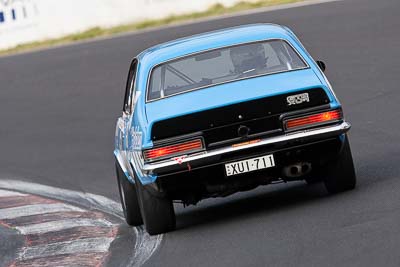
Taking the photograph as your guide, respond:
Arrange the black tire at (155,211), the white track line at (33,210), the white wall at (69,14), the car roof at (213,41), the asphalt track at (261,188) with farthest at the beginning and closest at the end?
the white wall at (69,14) → the white track line at (33,210) → the car roof at (213,41) → the black tire at (155,211) → the asphalt track at (261,188)

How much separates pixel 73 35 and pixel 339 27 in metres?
8.27

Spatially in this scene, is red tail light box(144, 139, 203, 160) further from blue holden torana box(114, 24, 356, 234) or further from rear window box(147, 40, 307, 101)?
rear window box(147, 40, 307, 101)

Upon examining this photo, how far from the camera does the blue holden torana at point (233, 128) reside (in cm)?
886

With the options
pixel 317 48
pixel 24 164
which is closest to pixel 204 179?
pixel 24 164

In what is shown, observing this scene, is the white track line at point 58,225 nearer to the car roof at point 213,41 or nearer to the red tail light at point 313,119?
the car roof at point 213,41

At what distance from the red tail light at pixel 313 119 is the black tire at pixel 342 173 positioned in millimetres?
337

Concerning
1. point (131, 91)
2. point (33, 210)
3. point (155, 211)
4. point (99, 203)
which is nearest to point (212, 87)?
point (155, 211)

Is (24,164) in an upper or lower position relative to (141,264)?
lower

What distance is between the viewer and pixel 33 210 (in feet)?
40.1

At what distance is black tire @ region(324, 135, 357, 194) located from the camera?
9.31 m

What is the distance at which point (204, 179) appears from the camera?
29.6 feet

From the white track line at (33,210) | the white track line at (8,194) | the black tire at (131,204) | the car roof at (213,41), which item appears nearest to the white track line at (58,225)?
the black tire at (131,204)

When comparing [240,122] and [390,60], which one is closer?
[240,122]

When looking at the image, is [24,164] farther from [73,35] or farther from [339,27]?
[73,35]
